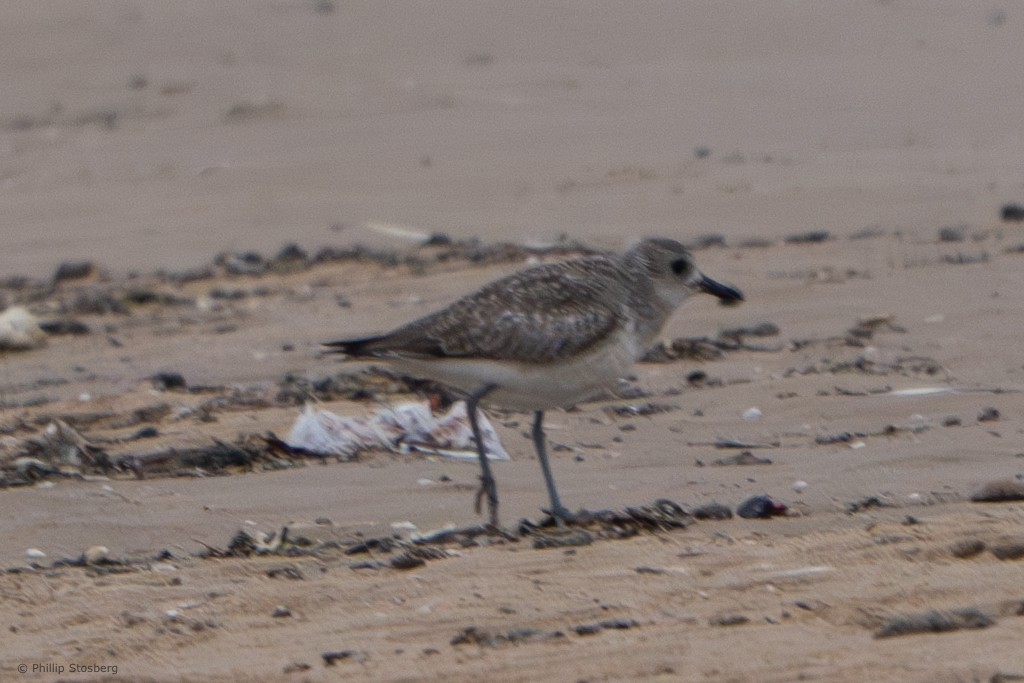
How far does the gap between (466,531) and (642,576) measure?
972 millimetres

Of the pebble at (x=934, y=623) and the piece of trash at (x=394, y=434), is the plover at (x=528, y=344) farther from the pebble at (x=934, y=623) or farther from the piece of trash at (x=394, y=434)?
the pebble at (x=934, y=623)

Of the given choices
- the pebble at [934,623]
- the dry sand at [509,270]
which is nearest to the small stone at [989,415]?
the dry sand at [509,270]

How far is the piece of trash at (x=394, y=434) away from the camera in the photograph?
7.60m

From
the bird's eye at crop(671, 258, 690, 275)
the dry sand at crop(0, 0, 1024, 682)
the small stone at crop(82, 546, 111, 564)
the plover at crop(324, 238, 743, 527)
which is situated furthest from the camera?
the bird's eye at crop(671, 258, 690, 275)

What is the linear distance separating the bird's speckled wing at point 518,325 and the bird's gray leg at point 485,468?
0.14 meters

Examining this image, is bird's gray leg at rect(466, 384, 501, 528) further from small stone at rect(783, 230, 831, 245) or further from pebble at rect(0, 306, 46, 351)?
small stone at rect(783, 230, 831, 245)

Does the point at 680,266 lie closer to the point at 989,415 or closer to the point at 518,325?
the point at 518,325

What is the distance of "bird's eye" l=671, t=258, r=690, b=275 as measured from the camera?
280 inches

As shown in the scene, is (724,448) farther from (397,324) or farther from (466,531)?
(397,324)

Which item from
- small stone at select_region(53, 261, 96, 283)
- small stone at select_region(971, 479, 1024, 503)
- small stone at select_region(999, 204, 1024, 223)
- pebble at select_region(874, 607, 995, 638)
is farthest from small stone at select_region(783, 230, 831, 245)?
pebble at select_region(874, 607, 995, 638)

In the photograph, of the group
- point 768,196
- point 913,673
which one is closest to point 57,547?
point 913,673

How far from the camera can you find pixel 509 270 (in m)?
11.9

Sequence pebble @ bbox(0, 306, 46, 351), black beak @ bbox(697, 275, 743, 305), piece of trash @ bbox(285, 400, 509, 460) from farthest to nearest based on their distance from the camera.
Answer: pebble @ bbox(0, 306, 46, 351)
piece of trash @ bbox(285, 400, 509, 460)
black beak @ bbox(697, 275, 743, 305)

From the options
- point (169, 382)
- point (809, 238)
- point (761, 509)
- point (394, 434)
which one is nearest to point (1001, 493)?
point (761, 509)
